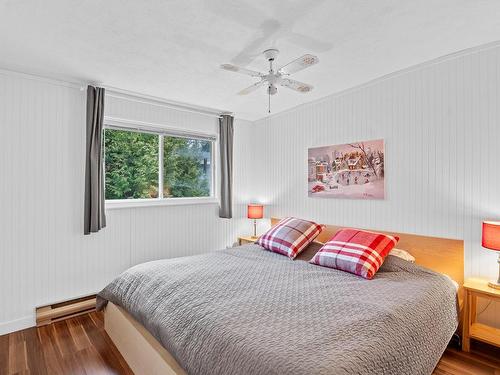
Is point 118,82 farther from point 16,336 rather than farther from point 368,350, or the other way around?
point 368,350

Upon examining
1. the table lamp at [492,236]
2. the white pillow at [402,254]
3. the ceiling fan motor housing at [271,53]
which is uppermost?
the ceiling fan motor housing at [271,53]

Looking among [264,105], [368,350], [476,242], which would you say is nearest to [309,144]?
[264,105]

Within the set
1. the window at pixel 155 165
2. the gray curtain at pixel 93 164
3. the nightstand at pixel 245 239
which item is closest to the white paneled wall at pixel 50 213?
the gray curtain at pixel 93 164

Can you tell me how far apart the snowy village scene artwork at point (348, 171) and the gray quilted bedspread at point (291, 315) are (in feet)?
2.84

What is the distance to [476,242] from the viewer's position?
232 centimetres

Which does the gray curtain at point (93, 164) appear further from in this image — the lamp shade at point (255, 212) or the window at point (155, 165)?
the lamp shade at point (255, 212)

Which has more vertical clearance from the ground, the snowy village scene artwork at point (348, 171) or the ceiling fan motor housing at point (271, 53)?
the ceiling fan motor housing at point (271, 53)

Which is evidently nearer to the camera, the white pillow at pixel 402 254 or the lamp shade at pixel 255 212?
the white pillow at pixel 402 254

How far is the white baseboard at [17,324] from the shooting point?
8.29 feet

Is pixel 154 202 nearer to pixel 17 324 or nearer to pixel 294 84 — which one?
pixel 17 324

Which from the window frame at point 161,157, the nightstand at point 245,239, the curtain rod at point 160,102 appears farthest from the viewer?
the nightstand at point 245,239

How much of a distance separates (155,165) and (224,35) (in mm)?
2075

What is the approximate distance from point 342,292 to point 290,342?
2.47 ft

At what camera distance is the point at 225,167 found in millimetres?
3998
